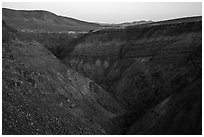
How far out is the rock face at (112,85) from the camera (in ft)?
61.1

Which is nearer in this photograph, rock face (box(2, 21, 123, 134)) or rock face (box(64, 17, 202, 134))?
rock face (box(2, 21, 123, 134))

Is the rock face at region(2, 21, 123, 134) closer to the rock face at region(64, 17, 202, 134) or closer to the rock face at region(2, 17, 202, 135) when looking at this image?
the rock face at region(2, 17, 202, 135)

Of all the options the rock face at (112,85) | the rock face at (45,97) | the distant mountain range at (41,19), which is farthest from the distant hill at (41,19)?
the rock face at (45,97)

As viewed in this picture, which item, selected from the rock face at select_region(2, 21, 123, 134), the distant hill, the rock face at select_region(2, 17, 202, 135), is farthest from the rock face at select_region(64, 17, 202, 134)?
the distant hill

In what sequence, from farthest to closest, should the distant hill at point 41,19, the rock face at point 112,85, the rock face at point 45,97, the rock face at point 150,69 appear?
1. the distant hill at point 41,19
2. the rock face at point 150,69
3. the rock face at point 112,85
4. the rock face at point 45,97

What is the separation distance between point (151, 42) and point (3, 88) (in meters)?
22.5

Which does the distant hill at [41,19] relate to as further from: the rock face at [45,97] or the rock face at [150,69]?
the rock face at [45,97]

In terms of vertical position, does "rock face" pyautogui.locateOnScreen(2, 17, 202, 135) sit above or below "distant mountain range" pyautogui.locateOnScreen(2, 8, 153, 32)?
below

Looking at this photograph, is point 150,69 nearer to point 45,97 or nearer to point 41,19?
point 45,97

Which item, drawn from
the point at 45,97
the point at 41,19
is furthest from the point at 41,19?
the point at 45,97

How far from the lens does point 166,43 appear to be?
33.8m

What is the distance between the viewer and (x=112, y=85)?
111ft

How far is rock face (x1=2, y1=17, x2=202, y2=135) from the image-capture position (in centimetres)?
1862

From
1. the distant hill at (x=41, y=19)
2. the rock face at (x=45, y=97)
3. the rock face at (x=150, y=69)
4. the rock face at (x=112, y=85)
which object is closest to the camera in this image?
the rock face at (x=45, y=97)
